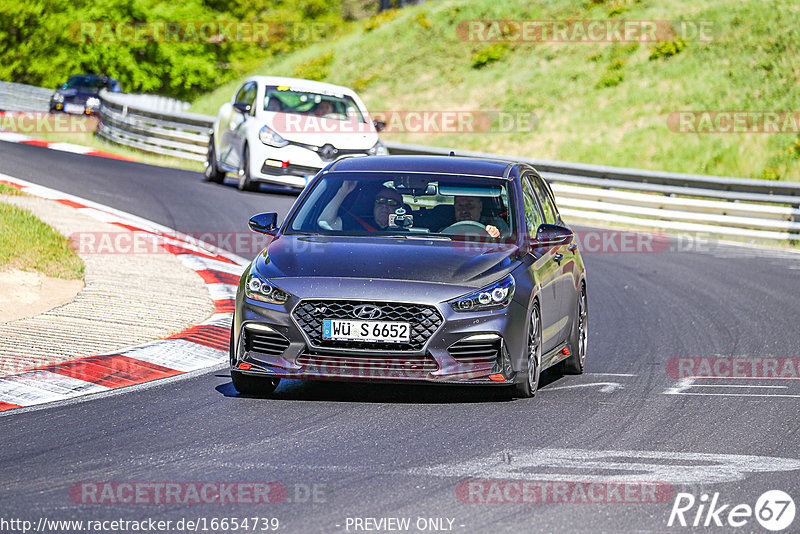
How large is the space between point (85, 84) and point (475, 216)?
39.5 meters

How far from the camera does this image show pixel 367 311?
8039 mm

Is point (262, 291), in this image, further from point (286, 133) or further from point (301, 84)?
point (301, 84)

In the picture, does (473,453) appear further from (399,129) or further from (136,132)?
(399,129)

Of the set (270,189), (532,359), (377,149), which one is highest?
(377,149)

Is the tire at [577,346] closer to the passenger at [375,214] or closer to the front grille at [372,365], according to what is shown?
the passenger at [375,214]

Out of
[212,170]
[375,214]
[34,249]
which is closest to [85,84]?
[212,170]

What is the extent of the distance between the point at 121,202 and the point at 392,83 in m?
34.0

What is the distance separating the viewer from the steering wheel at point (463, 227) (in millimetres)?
9078

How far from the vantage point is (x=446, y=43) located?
54.9 m

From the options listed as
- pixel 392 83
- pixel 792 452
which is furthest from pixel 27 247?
pixel 392 83

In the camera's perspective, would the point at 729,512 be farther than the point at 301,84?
No

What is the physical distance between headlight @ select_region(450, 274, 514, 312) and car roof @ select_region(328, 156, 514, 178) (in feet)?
4.73

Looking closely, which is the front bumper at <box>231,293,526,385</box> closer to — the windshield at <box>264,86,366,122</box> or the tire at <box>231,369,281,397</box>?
the tire at <box>231,369,281,397</box>

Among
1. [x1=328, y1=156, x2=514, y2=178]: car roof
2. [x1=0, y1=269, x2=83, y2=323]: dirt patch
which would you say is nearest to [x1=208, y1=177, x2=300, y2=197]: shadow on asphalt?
Answer: [x1=0, y1=269, x2=83, y2=323]: dirt patch
